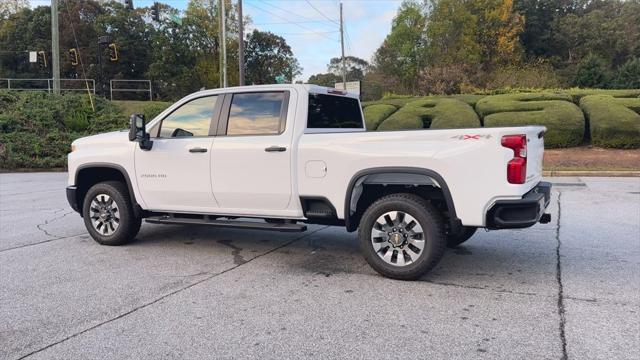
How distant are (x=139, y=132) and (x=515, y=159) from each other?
4.13 m

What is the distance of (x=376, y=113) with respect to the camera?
2111cm

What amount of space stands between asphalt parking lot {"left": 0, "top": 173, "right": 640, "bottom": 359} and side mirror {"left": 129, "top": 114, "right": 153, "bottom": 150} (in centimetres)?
131

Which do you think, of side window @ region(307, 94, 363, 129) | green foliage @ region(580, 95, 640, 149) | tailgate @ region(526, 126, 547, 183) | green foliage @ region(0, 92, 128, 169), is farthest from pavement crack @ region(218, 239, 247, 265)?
green foliage @ region(0, 92, 128, 169)

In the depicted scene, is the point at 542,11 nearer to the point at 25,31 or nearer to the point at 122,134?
the point at 25,31

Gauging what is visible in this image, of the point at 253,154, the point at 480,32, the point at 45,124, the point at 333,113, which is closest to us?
the point at 253,154

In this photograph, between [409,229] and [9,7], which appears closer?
[409,229]

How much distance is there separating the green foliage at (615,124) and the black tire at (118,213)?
621 inches

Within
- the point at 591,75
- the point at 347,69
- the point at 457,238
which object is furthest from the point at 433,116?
Answer: the point at 347,69

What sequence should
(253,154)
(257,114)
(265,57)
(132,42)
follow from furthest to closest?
(265,57) < (132,42) < (257,114) < (253,154)

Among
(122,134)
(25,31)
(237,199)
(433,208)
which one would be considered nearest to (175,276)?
(237,199)

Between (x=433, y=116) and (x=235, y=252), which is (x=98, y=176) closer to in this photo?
(x=235, y=252)

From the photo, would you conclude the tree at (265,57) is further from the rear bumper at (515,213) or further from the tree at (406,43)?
the rear bumper at (515,213)

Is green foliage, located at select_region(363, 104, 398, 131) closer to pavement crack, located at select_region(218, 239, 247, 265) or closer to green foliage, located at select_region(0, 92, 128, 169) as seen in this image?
green foliage, located at select_region(0, 92, 128, 169)

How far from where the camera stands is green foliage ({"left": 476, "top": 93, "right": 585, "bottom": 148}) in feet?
56.5
